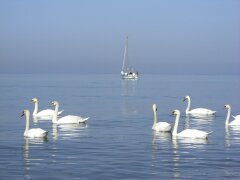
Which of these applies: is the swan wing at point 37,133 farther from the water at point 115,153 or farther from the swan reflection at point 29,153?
the water at point 115,153

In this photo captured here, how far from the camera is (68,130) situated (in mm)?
28141

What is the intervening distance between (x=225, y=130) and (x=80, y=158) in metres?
11.7

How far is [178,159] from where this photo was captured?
19094mm

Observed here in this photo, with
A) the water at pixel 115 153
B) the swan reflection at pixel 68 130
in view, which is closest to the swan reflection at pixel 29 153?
the water at pixel 115 153

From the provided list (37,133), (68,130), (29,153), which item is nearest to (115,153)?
(29,153)

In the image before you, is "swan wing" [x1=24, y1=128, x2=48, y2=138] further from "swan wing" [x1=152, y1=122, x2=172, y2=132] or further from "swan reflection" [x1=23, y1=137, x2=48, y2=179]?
"swan wing" [x1=152, y1=122, x2=172, y2=132]

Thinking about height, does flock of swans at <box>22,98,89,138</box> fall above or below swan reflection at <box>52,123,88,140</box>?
above

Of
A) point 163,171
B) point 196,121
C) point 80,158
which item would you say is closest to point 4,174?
point 80,158

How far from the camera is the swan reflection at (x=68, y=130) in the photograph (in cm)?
2556

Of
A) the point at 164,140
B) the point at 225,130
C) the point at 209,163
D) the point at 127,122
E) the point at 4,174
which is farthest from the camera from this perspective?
the point at 127,122

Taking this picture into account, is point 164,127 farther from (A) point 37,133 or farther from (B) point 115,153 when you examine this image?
(B) point 115,153

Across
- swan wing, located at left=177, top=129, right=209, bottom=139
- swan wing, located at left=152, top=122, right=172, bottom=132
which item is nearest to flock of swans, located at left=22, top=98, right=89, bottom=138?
swan wing, located at left=152, top=122, right=172, bottom=132

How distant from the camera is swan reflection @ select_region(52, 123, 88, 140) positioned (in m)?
25.6

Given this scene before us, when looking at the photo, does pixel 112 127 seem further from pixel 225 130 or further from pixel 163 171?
pixel 163 171
